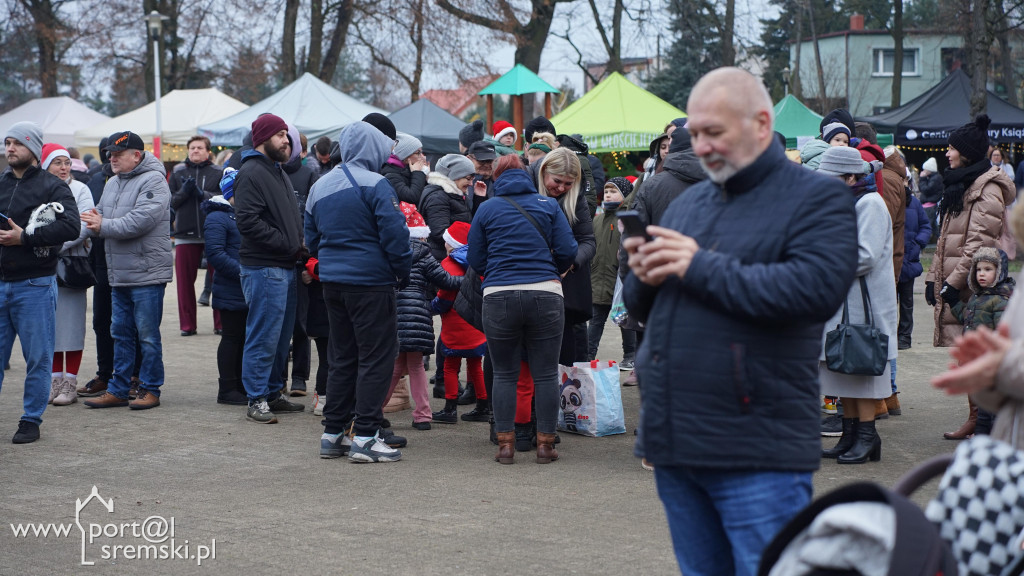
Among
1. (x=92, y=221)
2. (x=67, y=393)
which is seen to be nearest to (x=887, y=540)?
(x=92, y=221)

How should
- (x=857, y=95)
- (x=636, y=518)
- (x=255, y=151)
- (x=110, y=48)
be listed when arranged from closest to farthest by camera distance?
(x=636, y=518), (x=255, y=151), (x=110, y=48), (x=857, y=95)

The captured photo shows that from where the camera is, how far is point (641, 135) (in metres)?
18.8

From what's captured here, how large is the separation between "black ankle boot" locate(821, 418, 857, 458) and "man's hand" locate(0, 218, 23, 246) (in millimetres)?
5186

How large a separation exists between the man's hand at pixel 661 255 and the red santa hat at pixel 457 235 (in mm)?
4758

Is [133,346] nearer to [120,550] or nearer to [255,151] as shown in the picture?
[255,151]

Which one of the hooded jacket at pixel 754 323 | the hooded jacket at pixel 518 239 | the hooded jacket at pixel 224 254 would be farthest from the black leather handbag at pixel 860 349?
the hooded jacket at pixel 224 254

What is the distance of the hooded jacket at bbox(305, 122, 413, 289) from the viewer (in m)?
6.49

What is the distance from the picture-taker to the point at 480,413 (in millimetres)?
8000

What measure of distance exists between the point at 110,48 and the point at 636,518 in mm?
34762

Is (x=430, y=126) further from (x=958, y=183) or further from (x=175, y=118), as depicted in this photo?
(x=958, y=183)

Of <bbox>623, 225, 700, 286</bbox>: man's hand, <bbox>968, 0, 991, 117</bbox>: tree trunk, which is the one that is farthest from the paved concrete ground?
<bbox>968, 0, 991, 117</bbox>: tree trunk

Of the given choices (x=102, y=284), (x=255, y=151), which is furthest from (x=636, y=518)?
(x=102, y=284)

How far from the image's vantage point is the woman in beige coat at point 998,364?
8.71 feet

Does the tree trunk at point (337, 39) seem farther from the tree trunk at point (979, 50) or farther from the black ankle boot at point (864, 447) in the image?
the black ankle boot at point (864, 447)
